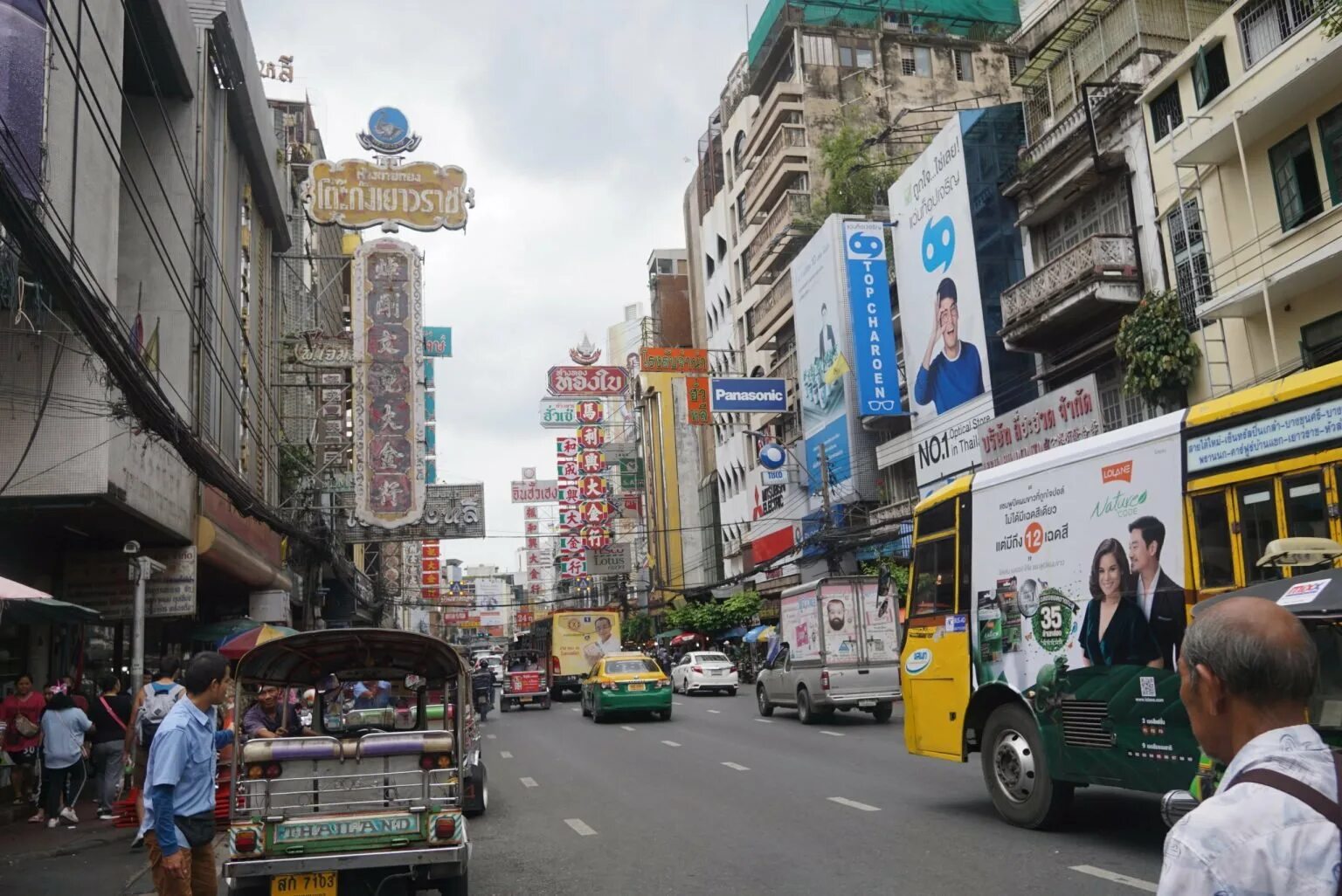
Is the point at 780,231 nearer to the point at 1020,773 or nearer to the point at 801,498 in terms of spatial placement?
the point at 801,498

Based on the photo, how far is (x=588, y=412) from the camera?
→ 7919cm

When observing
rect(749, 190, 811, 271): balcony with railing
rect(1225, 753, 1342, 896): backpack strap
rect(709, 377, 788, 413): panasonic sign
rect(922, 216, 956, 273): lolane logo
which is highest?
rect(749, 190, 811, 271): balcony with railing

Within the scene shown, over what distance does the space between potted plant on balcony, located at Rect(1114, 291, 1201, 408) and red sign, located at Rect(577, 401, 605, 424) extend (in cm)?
5754

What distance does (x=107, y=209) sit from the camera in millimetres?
16812

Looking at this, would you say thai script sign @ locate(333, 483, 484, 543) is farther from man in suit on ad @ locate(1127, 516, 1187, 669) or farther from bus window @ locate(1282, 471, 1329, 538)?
bus window @ locate(1282, 471, 1329, 538)

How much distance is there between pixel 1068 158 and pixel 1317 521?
21.8m

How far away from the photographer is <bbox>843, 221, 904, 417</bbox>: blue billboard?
38.0 metres

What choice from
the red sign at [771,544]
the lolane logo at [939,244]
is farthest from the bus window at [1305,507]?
the red sign at [771,544]

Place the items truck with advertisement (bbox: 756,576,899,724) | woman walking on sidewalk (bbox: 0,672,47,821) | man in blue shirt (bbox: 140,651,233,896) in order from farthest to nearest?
truck with advertisement (bbox: 756,576,899,724) < woman walking on sidewalk (bbox: 0,672,47,821) < man in blue shirt (bbox: 140,651,233,896)

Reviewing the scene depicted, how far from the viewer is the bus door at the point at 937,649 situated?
35.8 feet

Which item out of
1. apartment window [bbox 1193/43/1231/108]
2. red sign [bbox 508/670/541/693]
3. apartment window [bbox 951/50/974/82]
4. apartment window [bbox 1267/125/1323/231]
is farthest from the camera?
apartment window [bbox 951/50/974/82]

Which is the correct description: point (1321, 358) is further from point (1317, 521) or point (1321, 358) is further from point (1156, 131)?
point (1317, 521)

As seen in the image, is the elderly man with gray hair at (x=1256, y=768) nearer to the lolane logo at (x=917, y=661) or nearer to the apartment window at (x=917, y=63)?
the lolane logo at (x=917, y=661)

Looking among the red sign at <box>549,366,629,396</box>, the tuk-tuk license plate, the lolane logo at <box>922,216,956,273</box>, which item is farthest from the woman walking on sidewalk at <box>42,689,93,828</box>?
the red sign at <box>549,366,629,396</box>
